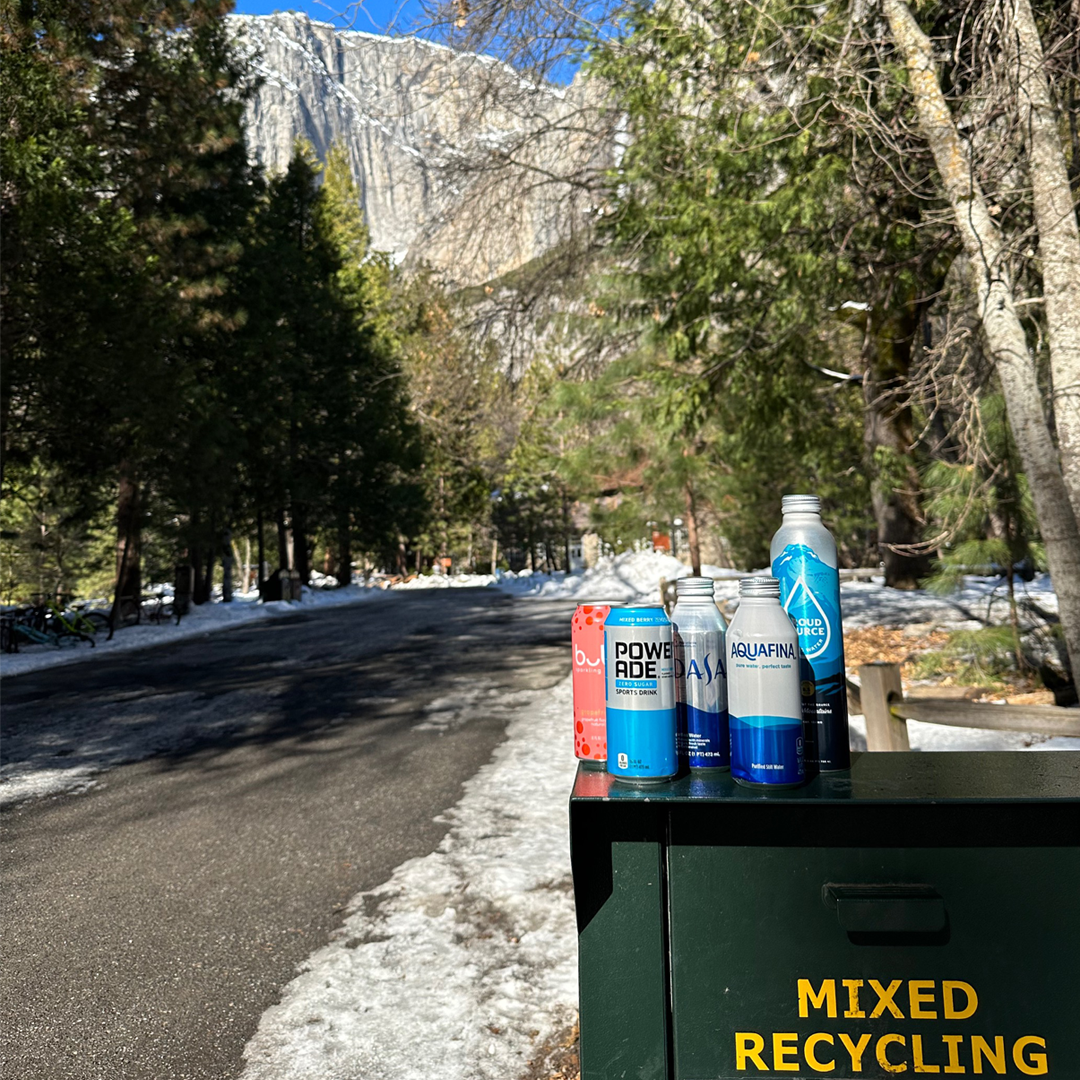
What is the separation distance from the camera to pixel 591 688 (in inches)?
79.2

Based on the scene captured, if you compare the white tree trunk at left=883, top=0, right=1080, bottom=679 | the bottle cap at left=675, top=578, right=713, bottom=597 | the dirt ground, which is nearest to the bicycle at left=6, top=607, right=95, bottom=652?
the dirt ground

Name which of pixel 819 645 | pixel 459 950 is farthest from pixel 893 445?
pixel 819 645

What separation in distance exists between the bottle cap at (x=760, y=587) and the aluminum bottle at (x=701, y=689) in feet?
0.31

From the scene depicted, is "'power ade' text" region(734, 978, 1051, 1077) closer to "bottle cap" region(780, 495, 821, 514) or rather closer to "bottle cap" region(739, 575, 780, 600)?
"bottle cap" region(739, 575, 780, 600)

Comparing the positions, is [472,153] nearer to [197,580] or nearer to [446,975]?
[446,975]

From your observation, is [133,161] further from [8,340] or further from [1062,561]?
[1062,561]

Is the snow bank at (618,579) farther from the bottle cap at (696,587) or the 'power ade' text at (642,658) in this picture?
the 'power ade' text at (642,658)

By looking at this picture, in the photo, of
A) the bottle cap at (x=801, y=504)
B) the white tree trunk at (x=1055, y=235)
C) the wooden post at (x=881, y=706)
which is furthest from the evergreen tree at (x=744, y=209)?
the bottle cap at (x=801, y=504)

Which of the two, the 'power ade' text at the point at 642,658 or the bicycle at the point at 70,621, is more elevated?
the 'power ade' text at the point at 642,658

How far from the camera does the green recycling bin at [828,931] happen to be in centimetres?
166

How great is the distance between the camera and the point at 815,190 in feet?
27.9

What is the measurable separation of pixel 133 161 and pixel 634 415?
12.8 metres

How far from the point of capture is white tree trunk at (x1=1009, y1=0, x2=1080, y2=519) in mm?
6027

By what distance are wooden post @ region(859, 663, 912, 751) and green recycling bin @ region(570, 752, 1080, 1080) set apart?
3.54 m
